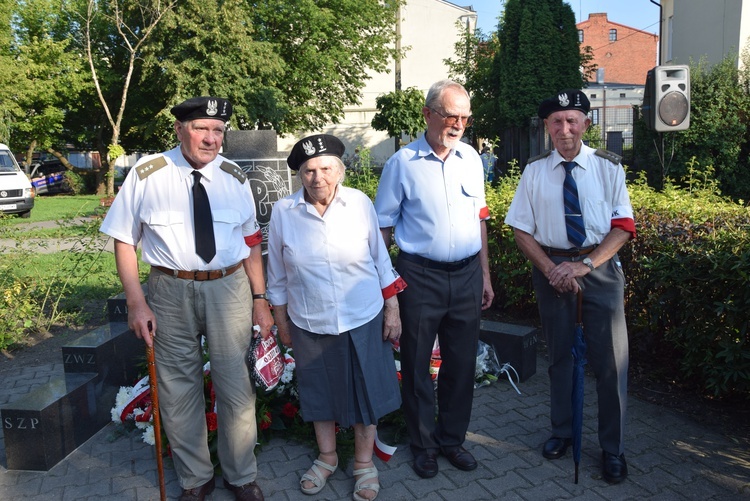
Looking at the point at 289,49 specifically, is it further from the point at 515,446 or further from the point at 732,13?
the point at 515,446

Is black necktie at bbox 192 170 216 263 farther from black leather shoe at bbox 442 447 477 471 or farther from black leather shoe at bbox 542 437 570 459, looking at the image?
black leather shoe at bbox 542 437 570 459

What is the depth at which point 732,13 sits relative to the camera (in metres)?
15.8

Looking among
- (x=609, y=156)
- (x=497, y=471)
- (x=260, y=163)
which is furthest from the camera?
(x=260, y=163)

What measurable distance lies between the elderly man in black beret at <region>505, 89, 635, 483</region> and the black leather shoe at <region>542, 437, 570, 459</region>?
29 centimetres

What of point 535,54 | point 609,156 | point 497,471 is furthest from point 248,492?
point 535,54

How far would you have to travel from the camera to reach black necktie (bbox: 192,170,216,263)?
324 cm

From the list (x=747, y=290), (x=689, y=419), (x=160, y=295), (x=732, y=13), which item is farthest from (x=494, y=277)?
(x=732, y=13)

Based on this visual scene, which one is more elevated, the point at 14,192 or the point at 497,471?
the point at 14,192

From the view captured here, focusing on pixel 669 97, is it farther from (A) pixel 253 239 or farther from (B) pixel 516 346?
(A) pixel 253 239

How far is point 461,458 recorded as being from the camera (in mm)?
3852

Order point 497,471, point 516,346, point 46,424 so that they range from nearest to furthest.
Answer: point 497,471, point 46,424, point 516,346

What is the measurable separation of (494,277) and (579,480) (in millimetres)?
3449

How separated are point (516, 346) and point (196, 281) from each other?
112 inches

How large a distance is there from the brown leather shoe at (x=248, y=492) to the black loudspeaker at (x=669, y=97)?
7.59m
